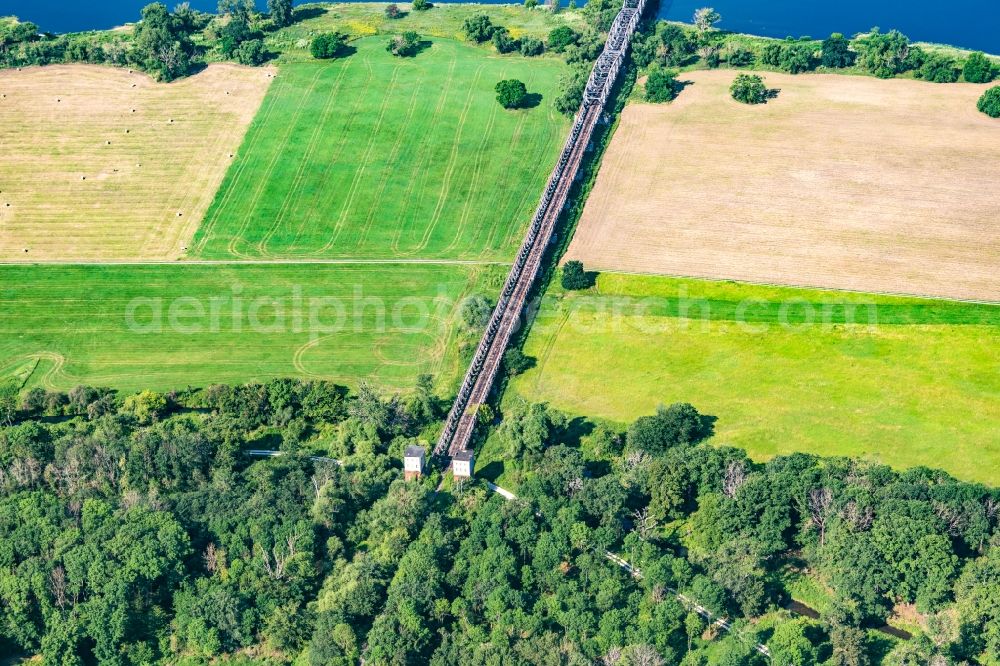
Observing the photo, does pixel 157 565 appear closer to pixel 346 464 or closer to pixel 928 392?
pixel 346 464

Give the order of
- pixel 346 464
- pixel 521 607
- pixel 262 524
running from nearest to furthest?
pixel 521 607
pixel 262 524
pixel 346 464

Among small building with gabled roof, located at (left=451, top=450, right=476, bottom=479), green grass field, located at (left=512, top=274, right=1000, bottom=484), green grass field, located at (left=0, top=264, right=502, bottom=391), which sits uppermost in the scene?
green grass field, located at (left=512, top=274, right=1000, bottom=484)

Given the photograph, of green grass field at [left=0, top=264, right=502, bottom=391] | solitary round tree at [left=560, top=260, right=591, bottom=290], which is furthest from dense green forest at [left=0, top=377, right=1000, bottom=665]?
solitary round tree at [left=560, top=260, right=591, bottom=290]

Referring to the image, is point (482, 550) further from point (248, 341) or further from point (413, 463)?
point (248, 341)

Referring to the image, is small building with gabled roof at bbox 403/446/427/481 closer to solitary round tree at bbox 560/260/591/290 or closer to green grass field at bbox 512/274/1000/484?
green grass field at bbox 512/274/1000/484

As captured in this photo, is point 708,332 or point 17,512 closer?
point 17,512

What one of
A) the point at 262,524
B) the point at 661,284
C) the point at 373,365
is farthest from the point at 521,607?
the point at 661,284
